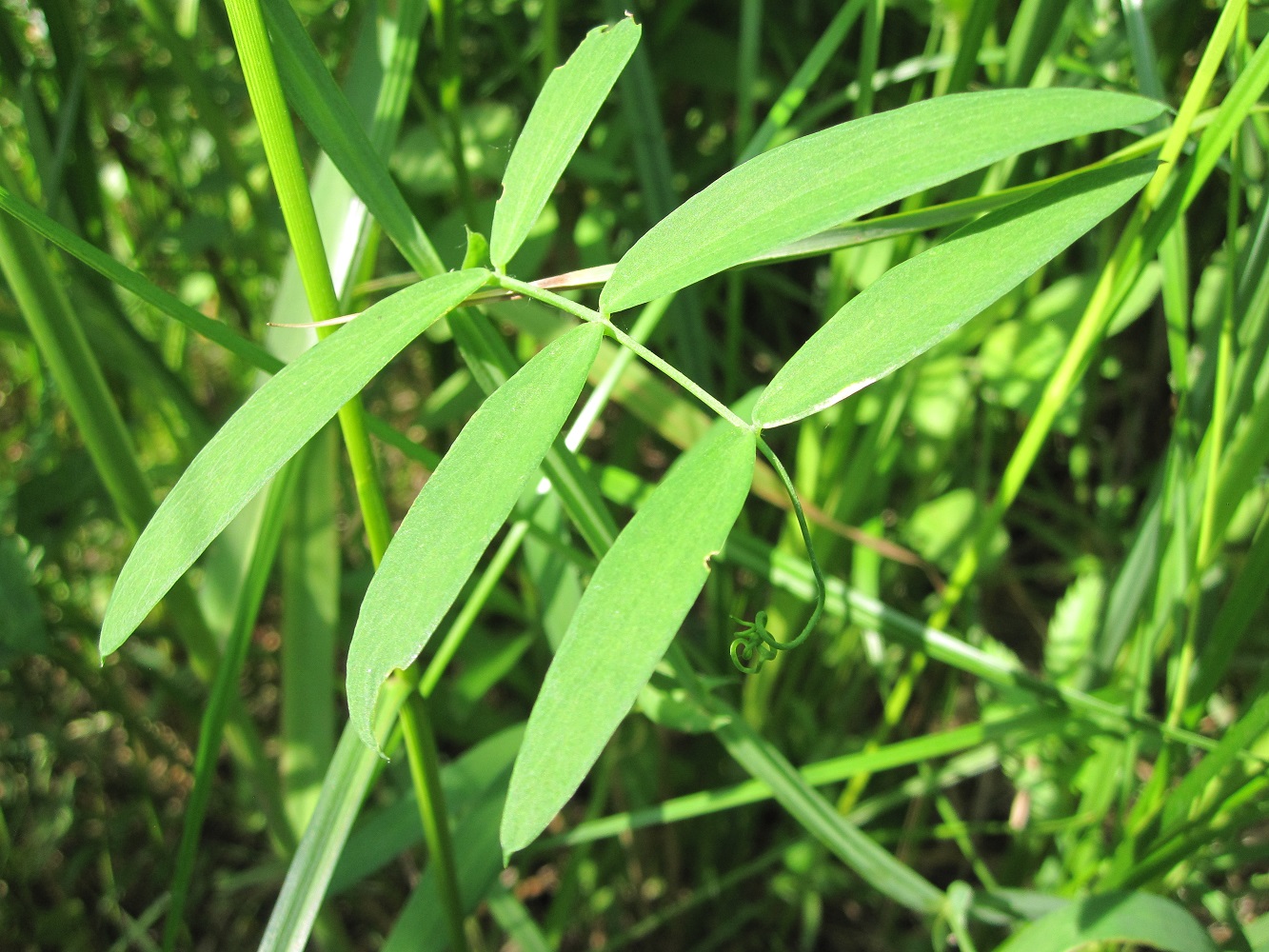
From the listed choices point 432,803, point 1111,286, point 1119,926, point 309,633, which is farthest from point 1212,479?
point 309,633

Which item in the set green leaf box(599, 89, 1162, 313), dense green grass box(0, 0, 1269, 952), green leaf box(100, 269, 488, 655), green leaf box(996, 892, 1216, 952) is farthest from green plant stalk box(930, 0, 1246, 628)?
green leaf box(100, 269, 488, 655)

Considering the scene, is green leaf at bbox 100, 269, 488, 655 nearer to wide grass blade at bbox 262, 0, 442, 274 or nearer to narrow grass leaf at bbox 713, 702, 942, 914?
wide grass blade at bbox 262, 0, 442, 274

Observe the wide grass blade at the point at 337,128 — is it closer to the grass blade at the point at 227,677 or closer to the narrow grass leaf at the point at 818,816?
the grass blade at the point at 227,677

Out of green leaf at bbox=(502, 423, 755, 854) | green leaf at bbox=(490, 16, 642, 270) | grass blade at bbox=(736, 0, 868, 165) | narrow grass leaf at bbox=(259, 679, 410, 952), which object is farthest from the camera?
grass blade at bbox=(736, 0, 868, 165)

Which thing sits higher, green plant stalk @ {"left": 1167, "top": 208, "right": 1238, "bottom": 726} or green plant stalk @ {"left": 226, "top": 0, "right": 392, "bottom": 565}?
green plant stalk @ {"left": 226, "top": 0, "right": 392, "bottom": 565}

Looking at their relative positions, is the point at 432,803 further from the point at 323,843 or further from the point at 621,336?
the point at 621,336

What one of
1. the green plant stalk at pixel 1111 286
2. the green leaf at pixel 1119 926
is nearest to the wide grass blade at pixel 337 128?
the green plant stalk at pixel 1111 286
